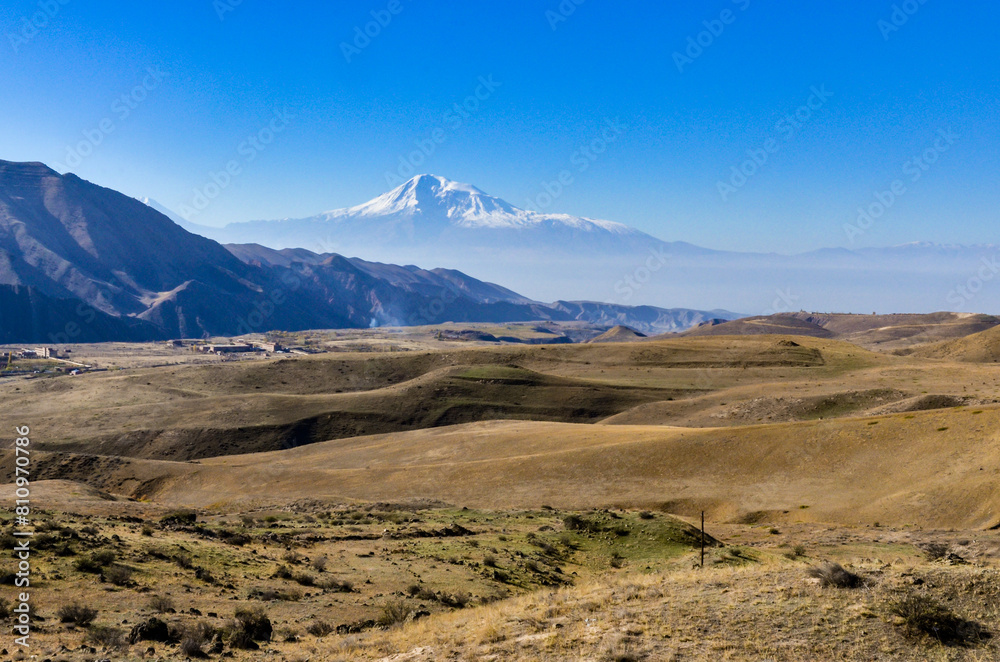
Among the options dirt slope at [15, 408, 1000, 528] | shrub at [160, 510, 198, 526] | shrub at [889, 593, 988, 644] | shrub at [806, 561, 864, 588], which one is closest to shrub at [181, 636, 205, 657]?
shrub at [806, 561, 864, 588]

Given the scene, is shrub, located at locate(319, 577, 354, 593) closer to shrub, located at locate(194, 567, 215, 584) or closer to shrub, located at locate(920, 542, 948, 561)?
shrub, located at locate(194, 567, 215, 584)

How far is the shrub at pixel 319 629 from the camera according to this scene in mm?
15930

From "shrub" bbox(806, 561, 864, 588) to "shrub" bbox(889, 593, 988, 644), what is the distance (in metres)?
1.56

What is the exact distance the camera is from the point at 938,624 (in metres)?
12.4

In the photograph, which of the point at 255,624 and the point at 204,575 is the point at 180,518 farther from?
the point at 255,624

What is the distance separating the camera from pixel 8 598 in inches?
633

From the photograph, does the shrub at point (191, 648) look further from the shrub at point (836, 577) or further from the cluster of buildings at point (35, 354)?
the cluster of buildings at point (35, 354)

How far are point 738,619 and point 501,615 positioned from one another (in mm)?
5158

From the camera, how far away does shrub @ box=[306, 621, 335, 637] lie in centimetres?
1593

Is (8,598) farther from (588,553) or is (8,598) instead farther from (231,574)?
(588,553)

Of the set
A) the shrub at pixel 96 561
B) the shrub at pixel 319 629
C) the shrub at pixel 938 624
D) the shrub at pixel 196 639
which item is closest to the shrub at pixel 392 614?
the shrub at pixel 319 629

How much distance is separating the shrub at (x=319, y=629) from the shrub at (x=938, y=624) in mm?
12505

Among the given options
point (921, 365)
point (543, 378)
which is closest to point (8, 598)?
point (543, 378)

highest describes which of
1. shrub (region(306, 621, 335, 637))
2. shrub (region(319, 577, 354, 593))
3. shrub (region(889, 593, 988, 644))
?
shrub (region(889, 593, 988, 644))
